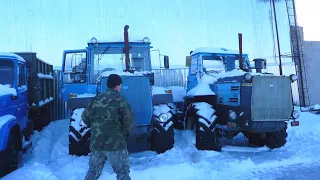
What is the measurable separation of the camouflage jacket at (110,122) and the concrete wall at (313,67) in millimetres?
14347

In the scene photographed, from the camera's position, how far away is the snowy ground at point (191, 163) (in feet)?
18.1

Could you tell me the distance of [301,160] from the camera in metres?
6.73

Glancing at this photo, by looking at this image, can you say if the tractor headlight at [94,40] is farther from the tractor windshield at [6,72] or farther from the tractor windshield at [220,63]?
the tractor windshield at [220,63]

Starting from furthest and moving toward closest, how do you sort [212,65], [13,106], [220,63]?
[220,63] < [212,65] < [13,106]

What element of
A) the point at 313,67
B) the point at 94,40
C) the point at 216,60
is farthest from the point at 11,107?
the point at 313,67

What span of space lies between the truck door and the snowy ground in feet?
2.73

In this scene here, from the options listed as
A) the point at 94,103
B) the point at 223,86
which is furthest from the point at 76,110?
the point at 223,86

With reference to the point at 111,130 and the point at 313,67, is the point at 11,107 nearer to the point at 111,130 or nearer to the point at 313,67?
the point at 111,130

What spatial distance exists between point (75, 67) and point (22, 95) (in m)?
1.62

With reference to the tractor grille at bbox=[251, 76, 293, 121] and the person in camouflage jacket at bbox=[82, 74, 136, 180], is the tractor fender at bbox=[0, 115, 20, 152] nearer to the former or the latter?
the person in camouflage jacket at bbox=[82, 74, 136, 180]

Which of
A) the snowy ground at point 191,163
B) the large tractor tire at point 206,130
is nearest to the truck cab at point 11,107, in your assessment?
the snowy ground at point 191,163

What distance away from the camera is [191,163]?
6258mm

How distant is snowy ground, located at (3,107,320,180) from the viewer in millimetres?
5504

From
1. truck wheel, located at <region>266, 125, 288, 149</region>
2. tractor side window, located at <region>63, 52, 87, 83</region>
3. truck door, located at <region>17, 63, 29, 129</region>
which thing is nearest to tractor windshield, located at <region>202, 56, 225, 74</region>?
truck wheel, located at <region>266, 125, 288, 149</region>
